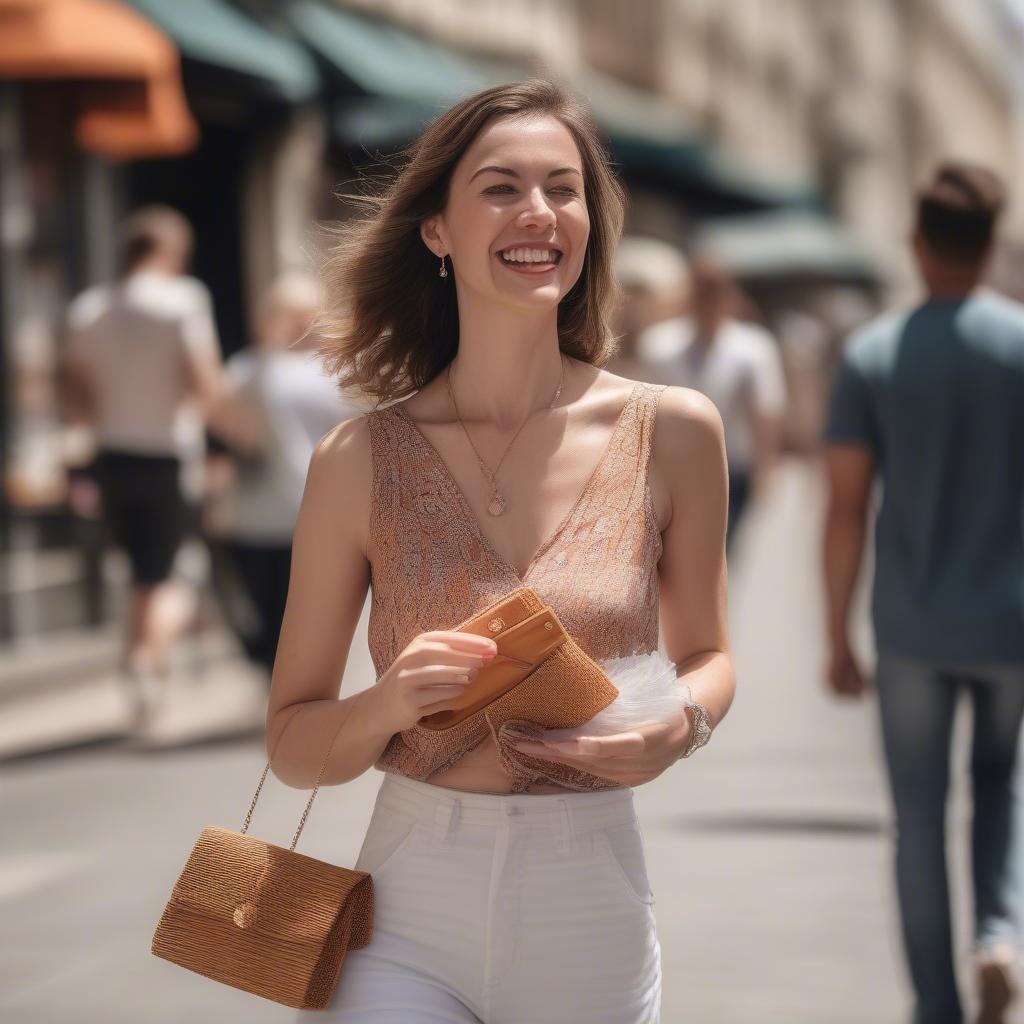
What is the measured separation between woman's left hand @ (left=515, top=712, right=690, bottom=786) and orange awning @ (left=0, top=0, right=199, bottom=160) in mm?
7268

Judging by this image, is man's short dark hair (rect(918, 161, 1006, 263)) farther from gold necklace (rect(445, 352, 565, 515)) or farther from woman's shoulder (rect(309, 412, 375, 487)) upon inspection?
woman's shoulder (rect(309, 412, 375, 487))

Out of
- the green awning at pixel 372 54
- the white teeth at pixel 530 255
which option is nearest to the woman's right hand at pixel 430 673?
the white teeth at pixel 530 255

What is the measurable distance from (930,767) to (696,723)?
81.3 inches

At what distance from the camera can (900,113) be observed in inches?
2731

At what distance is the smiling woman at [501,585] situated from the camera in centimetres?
262

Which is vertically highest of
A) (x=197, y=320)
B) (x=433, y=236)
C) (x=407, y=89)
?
(x=433, y=236)

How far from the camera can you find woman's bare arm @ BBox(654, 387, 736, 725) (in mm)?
2812

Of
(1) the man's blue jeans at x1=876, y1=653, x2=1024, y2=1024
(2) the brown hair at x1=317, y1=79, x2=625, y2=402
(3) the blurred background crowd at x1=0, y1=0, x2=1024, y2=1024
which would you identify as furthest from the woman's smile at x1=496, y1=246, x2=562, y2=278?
(1) the man's blue jeans at x1=876, y1=653, x2=1024, y2=1024

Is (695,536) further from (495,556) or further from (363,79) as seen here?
(363,79)

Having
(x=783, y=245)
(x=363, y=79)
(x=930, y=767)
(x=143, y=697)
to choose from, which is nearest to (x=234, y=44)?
(x=363, y=79)

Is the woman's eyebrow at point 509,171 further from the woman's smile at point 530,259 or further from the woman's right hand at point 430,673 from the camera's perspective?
the woman's right hand at point 430,673

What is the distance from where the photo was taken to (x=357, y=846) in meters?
6.59

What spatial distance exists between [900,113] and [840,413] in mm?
66803

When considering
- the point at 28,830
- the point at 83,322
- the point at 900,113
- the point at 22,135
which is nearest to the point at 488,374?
the point at 28,830
